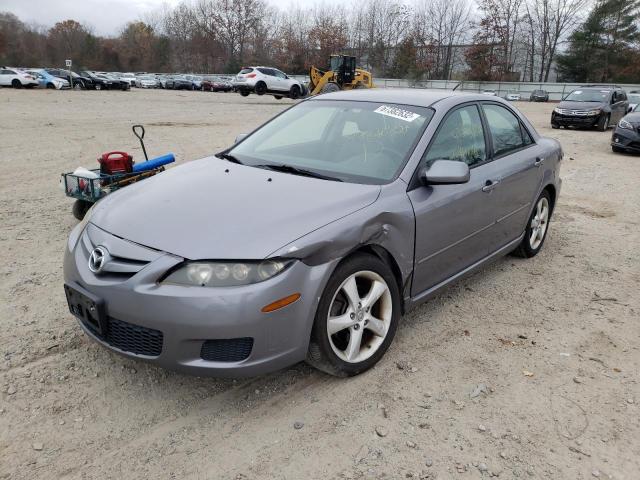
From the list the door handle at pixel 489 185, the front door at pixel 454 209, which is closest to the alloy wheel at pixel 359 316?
the front door at pixel 454 209

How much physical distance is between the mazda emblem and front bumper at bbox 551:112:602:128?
17.3m

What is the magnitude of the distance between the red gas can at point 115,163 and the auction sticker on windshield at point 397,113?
317cm

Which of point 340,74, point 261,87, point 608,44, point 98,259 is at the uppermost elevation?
point 608,44

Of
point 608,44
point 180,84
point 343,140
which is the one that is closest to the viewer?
point 343,140

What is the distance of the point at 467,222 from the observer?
3.59 m

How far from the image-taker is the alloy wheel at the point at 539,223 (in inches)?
191

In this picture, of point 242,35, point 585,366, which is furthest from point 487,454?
point 242,35

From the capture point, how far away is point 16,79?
114 feet

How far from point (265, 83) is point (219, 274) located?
27994 mm

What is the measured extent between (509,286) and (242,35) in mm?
90986

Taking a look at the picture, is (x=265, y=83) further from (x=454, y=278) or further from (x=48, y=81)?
(x=454, y=278)

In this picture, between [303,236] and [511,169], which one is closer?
[303,236]

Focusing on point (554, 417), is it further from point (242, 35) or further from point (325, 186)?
point (242, 35)

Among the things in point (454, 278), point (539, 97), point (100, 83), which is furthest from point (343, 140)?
point (539, 97)
